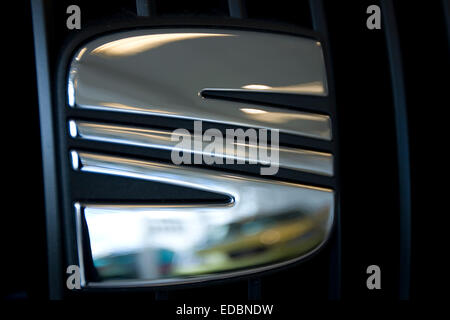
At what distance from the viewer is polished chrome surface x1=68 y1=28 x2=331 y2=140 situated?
584 millimetres

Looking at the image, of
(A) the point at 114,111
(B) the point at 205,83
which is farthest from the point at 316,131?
(A) the point at 114,111

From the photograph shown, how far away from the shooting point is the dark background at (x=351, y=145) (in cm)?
62

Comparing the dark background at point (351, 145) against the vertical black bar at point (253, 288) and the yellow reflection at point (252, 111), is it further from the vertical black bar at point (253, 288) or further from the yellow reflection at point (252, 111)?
the yellow reflection at point (252, 111)

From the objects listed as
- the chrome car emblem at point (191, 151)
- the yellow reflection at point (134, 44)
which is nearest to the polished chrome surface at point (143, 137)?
the chrome car emblem at point (191, 151)
